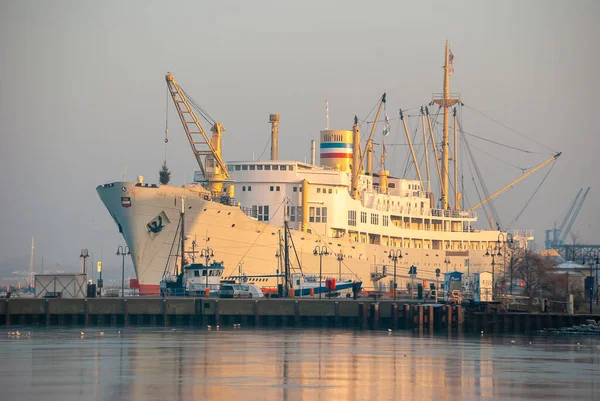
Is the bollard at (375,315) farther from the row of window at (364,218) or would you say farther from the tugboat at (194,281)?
the row of window at (364,218)

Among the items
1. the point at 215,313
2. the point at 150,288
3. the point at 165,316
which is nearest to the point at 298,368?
the point at 165,316

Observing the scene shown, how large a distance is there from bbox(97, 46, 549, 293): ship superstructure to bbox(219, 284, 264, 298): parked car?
361 inches

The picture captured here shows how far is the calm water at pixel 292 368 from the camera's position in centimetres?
3036

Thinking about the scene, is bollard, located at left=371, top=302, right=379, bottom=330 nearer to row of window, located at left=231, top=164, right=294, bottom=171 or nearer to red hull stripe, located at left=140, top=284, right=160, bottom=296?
red hull stripe, located at left=140, top=284, right=160, bottom=296

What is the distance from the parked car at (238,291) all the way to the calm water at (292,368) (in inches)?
696

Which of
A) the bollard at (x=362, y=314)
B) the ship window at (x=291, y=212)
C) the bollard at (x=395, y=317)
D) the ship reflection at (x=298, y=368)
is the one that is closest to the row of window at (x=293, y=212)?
the ship window at (x=291, y=212)

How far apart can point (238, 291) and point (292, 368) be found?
3523cm

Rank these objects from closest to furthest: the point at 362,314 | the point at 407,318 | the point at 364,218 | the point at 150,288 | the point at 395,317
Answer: the point at 407,318 → the point at 395,317 → the point at 362,314 → the point at 150,288 → the point at 364,218

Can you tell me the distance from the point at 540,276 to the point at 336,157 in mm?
34422

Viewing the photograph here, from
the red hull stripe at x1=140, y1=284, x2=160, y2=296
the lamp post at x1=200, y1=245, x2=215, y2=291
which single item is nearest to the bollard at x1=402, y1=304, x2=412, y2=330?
the lamp post at x1=200, y1=245, x2=215, y2=291

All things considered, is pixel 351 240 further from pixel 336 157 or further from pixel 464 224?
pixel 464 224

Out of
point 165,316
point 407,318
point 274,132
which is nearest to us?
point 407,318

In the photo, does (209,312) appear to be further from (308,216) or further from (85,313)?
(308,216)

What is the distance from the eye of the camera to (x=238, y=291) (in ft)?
234
